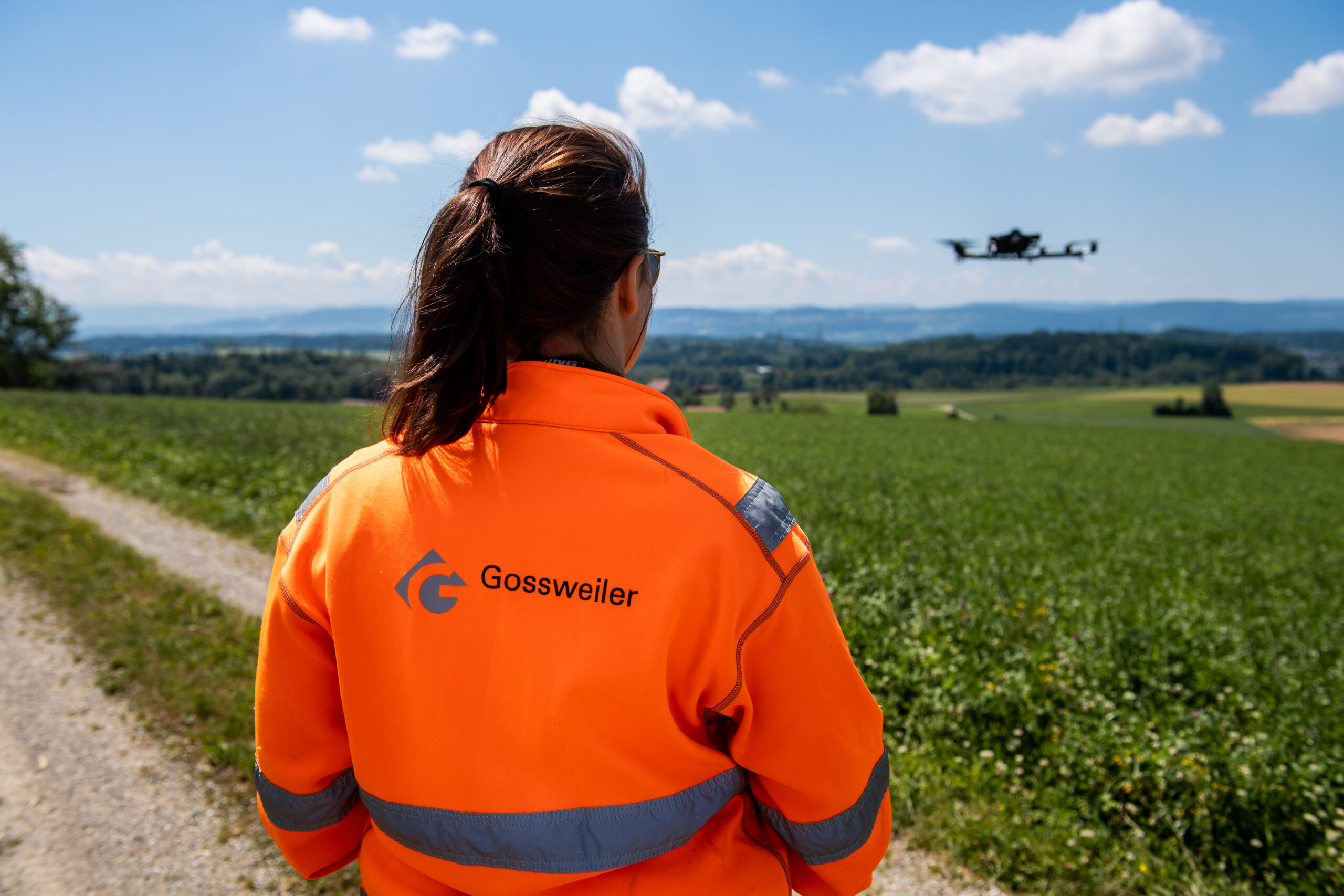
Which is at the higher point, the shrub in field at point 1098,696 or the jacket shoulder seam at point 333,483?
the jacket shoulder seam at point 333,483

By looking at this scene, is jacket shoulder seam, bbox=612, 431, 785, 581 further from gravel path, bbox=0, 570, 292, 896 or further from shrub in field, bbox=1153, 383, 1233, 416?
shrub in field, bbox=1153, 383, 1233, 416

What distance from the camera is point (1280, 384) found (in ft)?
261

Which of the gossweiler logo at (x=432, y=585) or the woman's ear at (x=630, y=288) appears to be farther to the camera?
the woman's ear at (x=630, y=288)

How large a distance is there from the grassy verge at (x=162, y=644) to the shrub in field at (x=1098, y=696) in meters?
3.22

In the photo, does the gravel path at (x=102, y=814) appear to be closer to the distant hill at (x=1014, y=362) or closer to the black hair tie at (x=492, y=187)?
the black hair tie at (x=492, y=187)

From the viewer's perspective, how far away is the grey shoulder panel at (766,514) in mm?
1062

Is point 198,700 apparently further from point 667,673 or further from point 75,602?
point 667,673

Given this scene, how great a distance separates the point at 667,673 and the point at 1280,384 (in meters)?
105

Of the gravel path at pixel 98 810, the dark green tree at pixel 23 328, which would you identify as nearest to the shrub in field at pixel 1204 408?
the gravel path at pixel 98 810

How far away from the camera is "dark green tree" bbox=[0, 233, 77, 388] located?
1996 inches

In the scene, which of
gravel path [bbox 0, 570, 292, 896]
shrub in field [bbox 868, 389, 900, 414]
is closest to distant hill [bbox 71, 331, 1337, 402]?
shrub in field [bbox 868, 389, 900, 414]

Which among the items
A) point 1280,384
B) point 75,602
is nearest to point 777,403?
point 75,602

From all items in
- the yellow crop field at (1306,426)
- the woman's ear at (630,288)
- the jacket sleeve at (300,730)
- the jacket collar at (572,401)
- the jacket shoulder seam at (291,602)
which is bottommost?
the yellow crop field at (1306,426)

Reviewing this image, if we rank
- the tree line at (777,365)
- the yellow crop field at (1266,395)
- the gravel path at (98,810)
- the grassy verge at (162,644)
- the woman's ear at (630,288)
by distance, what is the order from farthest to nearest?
the yellow crop field at (1266,395) → the tree line at (777,365) → the grassy verge at (162,644) → the gravel path at (98,810) → the woman's ear at (630,288)
